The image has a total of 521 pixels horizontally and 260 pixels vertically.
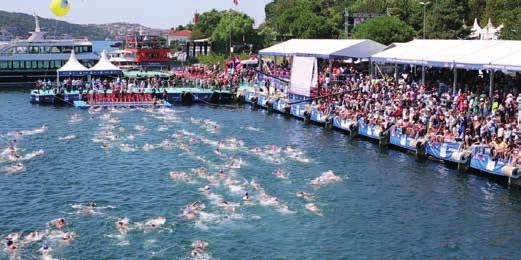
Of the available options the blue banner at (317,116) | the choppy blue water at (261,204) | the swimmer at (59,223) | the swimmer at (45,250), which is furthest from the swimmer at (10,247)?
the blue banner at (317,116)

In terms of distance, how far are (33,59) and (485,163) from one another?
75129 millimetres

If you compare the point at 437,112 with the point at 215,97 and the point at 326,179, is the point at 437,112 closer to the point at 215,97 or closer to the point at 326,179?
the point at 326,179

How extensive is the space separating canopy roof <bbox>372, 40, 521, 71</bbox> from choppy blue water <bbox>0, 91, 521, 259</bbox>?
27.9 ft

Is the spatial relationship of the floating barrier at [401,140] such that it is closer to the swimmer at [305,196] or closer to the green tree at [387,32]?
the swimmer at [305,196]

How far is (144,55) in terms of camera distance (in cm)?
11188

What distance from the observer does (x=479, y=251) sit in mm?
27688

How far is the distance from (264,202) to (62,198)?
10.5m

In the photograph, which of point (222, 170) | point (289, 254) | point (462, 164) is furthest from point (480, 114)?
point (289, 254)

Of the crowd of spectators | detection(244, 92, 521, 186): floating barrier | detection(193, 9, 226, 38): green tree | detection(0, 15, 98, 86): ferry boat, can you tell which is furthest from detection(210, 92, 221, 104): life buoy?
detection(193, 9, 226, 38): green tree

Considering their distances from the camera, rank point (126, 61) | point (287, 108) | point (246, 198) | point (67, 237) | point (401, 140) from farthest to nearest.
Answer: point (126, 61)
point (287, 108)
point (401, 140)
point (246, 198)
point (67, 237)

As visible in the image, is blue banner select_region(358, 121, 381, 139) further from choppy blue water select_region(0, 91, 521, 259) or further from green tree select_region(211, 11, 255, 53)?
green tree select_region(211, 11, 255, 53)

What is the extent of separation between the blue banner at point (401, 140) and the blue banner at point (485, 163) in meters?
5.59

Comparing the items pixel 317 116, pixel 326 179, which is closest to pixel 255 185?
pixel 326 179

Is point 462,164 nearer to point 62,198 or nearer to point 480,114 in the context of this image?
point 480,114
